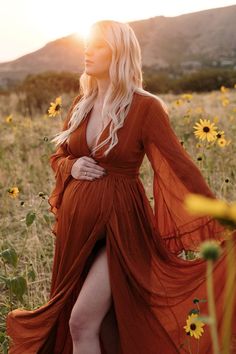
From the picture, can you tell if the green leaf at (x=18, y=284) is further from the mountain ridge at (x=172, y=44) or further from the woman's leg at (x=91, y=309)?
the mountain ridge at (x=172, y=44)

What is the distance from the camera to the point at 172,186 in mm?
2477

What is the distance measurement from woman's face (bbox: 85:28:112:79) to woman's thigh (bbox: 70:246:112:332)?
2.32 ft

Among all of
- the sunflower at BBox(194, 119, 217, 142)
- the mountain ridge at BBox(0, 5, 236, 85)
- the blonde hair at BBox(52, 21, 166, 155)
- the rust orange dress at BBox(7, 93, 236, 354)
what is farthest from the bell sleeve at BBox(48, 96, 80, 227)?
the mountain ridge at BBox(0, 5, 236, 85)

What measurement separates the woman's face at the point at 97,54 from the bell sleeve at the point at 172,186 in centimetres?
23

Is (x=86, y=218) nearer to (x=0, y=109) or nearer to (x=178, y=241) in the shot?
(x=178, y=241)

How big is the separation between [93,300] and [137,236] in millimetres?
322

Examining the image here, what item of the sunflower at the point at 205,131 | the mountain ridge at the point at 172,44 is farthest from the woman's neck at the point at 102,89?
the mountain ridge at the point at 172,44

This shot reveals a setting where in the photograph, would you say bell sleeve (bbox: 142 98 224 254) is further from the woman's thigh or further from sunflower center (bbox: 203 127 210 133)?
sunflower center (bbox: 203 127 210 133)

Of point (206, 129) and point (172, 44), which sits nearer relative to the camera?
point (206, 129)

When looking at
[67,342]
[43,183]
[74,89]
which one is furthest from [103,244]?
[74,89]

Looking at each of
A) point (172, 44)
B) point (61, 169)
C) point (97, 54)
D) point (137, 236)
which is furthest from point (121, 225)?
point (172, 44)

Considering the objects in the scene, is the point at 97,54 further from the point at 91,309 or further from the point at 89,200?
the point at 91,309

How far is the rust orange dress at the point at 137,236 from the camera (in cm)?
233

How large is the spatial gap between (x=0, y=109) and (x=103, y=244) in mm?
11409
